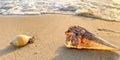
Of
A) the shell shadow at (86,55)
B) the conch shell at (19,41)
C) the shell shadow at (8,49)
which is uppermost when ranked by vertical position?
the conch shell at (19,41)

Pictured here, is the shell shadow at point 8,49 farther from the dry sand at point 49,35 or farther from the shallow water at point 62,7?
the shallow water at point 62,7

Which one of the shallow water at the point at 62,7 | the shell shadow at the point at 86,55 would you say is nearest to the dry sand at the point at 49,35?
the shell shadow at the point at 86,55

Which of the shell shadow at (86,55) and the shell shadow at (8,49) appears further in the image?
the shell shadow at (8,49)

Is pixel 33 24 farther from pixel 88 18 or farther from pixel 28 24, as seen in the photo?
pixel 88 18

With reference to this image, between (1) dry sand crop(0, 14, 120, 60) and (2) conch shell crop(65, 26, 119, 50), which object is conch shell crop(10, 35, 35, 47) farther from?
(2) conch shell crop(65, 26, 119, 50)

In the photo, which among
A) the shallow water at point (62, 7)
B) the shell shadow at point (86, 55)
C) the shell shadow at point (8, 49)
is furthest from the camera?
the shallow water at point (62, 7)

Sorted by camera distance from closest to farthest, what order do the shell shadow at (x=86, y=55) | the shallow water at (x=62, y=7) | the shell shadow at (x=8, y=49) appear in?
the shell shadow at (x=86, y=55) → the shell shadow at (x=8, y=49) → the shallow water at (x=62, y=7)

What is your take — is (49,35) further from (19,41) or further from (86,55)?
(86,55)

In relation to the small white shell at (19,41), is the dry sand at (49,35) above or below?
below
